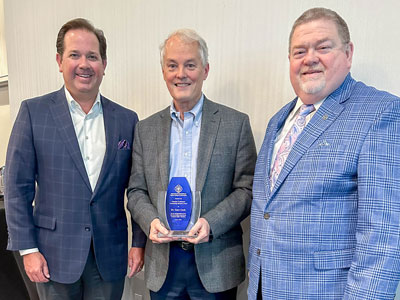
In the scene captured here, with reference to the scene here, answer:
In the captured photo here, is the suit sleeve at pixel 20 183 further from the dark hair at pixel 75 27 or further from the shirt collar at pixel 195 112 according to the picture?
the shirt collar at pixel 195 112

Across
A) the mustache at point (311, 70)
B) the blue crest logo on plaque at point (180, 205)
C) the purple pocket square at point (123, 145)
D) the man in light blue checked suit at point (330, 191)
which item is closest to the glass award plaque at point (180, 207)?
the blue crest logo on plaque at point (180, 205)

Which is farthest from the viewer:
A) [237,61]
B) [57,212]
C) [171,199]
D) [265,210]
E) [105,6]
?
[105,6]

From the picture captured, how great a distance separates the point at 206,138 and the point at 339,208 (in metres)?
0.56

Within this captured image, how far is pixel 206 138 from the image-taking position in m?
1.26

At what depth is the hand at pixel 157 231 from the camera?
1.13m

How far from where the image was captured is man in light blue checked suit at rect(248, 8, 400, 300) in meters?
0.82

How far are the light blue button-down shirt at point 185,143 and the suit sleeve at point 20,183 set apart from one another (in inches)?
22.4

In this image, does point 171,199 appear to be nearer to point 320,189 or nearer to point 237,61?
point 320,189

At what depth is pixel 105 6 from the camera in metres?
2.07

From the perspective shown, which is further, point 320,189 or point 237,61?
point 237,61

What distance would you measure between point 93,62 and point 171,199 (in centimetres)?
68

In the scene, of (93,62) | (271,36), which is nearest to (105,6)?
(93,62)

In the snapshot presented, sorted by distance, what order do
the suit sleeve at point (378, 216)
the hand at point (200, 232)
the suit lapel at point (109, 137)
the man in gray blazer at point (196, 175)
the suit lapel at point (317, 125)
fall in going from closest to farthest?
the suit sleeve at point (378, 216)
the suit lapel at point (317, 125)
the hand at point (200, 232)
the man in gray blazer at point (196, 175)
the suit lapel at point (109, 137)

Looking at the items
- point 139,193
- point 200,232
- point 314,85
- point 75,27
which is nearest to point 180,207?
point 200,232
